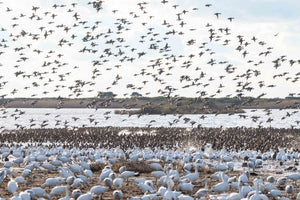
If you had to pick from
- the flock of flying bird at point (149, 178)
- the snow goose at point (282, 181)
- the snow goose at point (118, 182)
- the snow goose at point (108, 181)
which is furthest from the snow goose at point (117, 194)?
the snow goose at point (282, 181)

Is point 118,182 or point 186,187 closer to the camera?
point 186,187

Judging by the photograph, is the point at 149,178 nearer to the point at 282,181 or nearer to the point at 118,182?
the point at 118,182

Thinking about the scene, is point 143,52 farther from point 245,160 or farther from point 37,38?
point 245,160

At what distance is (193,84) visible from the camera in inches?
1166

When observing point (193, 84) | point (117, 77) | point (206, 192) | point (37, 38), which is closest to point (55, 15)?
point (37, 38)

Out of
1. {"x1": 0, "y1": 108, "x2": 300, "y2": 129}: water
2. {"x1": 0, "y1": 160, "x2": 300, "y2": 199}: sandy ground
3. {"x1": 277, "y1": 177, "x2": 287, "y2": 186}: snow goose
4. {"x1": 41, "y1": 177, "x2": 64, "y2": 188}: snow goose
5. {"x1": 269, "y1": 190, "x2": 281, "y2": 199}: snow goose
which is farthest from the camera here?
{"x1": 0, "y1": 108, "x2": 300, "y2": 129}: water

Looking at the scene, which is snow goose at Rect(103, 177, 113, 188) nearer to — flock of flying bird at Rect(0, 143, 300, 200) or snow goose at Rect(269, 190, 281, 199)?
flock of flying bird at Rect(0, 143, 300, 200)

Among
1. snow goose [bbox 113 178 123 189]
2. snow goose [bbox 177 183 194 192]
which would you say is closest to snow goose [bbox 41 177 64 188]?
snow goose [bbox 113 178 123 189]

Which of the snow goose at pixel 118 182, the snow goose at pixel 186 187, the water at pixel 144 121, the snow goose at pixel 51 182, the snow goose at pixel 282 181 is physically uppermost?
the water at pixel 144 121

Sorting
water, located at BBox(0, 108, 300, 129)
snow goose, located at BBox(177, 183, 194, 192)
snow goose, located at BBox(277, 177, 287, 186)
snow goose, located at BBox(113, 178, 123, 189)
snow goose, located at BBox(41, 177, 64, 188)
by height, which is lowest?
snow goose, located at BBox(277, 177, 287, 186)

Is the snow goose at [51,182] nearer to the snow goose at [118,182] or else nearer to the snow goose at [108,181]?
the snow goose at [108,181]

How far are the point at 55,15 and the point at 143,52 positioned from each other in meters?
6.90

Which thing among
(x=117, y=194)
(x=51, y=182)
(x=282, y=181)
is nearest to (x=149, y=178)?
(x=51, y=182)

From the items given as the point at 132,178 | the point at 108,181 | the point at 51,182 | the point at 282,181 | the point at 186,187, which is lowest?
the point at 282,181
